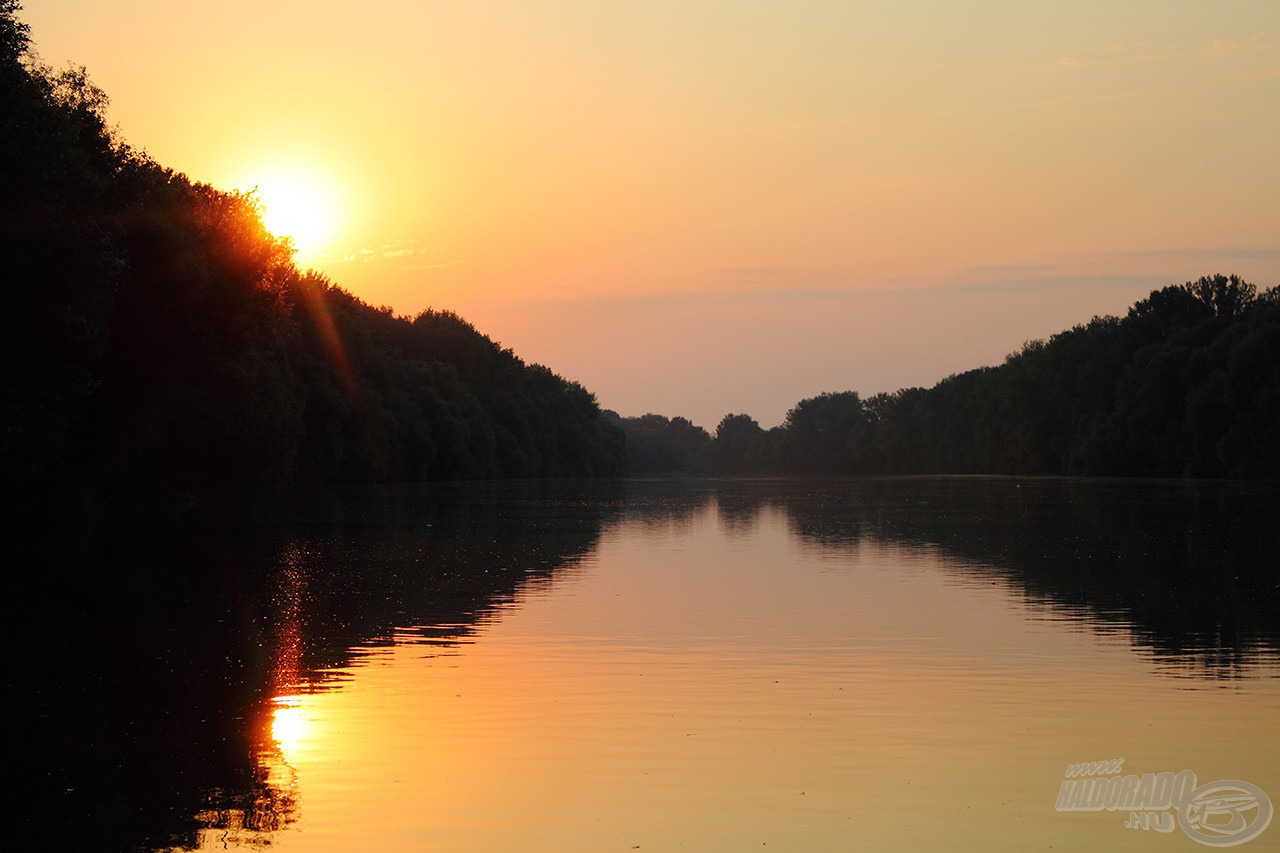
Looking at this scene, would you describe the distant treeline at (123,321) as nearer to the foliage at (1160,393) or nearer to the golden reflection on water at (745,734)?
the golden reflection on water at (745,734)

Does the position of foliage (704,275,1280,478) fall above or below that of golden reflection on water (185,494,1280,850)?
above

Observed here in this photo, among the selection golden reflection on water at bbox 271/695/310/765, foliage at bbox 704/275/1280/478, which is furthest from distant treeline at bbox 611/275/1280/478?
golden reflection on water at bbox 271/695/310/765

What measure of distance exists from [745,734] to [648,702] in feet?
6.05

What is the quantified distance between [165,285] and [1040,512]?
34886mm

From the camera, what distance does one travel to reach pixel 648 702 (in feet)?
46.5

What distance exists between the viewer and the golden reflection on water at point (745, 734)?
952 cm

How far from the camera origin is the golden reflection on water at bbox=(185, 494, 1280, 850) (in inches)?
375

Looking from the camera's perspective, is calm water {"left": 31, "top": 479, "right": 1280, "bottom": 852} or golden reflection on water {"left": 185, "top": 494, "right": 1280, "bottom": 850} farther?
calm water {"left": 31, "top": 479, "right": 1280, "bottom": 852}

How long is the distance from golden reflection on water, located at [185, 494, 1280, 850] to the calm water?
4cm

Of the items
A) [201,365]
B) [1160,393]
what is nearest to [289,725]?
[201,365]

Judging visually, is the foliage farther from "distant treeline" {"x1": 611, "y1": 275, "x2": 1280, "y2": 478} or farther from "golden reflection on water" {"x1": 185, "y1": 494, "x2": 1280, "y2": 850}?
"golden reflection on water" {"x1": 185, "y1": 494, "x2": 1280, "y2": 850}

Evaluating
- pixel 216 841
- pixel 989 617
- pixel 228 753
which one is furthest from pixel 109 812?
pixel 989 617

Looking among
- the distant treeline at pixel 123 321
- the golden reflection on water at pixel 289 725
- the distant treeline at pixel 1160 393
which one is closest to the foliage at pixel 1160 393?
the distant treeline at pixel 1160 393

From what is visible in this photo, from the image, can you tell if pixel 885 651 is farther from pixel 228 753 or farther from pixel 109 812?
pixel 109 812
